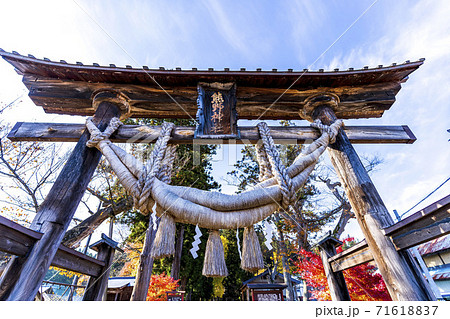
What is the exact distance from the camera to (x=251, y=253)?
1.47 meters

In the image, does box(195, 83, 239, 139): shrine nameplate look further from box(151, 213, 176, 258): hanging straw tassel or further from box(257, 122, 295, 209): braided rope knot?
box(151, 213, 176, 258): hanging straw tassel

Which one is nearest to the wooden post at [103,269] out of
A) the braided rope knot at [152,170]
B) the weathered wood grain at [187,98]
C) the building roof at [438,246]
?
the weathered wood grain at [187,98]

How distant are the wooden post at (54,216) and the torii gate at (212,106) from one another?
0.03 feet

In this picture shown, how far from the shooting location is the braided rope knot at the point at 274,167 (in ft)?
5.36

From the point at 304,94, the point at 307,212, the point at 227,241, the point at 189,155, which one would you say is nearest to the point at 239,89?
the point at 304,94

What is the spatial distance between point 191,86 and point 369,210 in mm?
2645

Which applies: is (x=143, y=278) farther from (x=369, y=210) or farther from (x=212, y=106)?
(x=369, y=210)

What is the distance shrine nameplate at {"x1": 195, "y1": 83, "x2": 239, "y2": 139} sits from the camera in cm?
234

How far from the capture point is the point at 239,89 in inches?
111

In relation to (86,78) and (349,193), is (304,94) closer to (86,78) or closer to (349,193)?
(349,193)

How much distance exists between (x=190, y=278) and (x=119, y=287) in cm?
350

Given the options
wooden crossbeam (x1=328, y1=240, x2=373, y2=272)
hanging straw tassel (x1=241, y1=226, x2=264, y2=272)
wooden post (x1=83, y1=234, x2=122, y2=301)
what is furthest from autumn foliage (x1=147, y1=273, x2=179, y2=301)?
hanging straw tassel (x1=241, y1=226, x2=264, y2=272)

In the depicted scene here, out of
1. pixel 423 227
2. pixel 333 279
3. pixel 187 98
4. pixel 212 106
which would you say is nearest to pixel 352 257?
pixel 333 279

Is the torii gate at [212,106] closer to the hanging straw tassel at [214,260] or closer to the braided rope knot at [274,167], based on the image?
the braided rope knot at [274,167]
